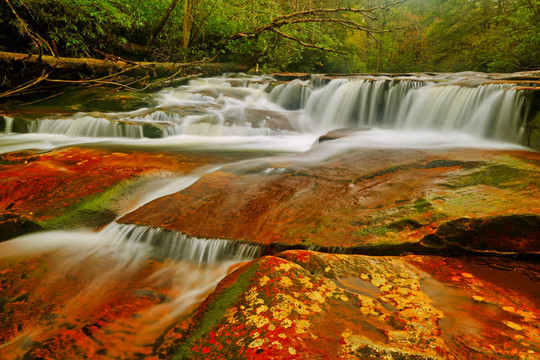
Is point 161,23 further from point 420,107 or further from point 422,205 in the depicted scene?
point 422,205

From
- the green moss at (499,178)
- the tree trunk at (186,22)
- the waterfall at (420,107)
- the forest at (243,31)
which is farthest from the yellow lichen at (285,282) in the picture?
the tree trunk at (186,22)

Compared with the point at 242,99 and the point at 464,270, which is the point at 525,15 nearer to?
the point at 242,99

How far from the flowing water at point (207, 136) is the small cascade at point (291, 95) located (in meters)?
0.04

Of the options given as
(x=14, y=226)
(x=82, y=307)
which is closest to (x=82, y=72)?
(x=14, y=226)

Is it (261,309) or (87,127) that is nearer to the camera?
(261,309)

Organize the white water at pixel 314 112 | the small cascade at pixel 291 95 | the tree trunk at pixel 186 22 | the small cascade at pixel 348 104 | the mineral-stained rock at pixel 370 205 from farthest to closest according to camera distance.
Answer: the tree trunk at pixel 186 22 < the small cascade at pixel 291 95 < the small cascade at pixel 348 104 < the white water at pixel 314 112 < the mineral-stained rock at pixel 370 205

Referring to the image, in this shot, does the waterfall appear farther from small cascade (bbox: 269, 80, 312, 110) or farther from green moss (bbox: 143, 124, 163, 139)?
green moss (bbox: 143, 124, 163, 139)

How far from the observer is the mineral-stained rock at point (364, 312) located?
129 centimetres

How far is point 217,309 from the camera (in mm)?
1710

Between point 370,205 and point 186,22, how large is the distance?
13.4 meters

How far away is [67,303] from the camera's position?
7.37 feet

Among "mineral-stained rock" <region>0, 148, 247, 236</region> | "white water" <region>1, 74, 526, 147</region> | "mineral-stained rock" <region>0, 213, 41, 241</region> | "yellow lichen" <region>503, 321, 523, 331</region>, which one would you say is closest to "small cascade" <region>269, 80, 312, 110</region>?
"white water" <region>1, 74, 526, 147</region>

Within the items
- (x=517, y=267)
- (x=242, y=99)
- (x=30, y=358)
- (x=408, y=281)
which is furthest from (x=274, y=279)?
(x=242, y=99)

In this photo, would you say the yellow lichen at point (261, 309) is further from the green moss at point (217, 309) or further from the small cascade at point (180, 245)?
the small cascade at point (180, 245)
